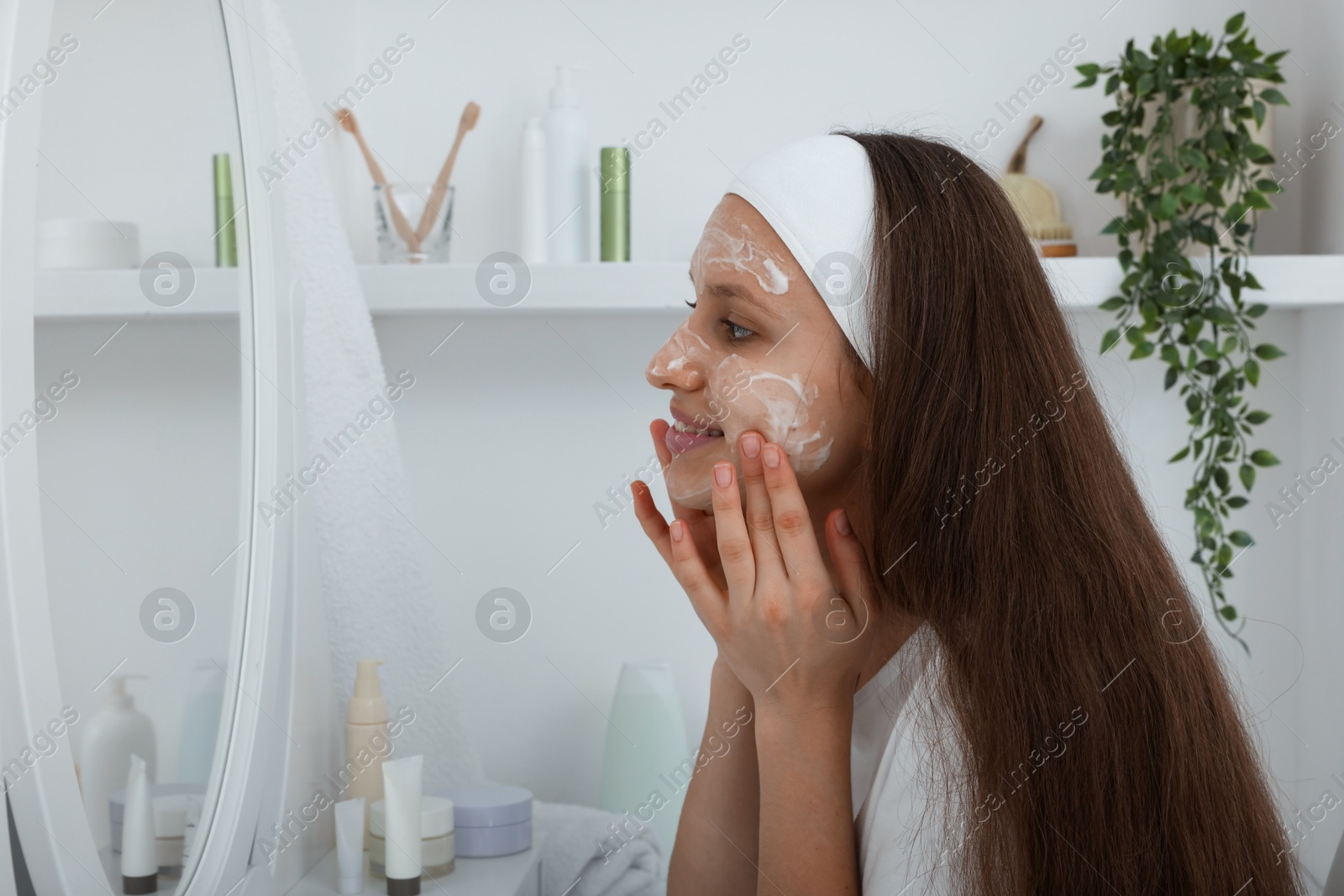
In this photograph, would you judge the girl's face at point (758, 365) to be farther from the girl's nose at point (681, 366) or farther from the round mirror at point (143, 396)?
the round mirror at point (143, 396)

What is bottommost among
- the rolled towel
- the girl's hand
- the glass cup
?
the rolled towel

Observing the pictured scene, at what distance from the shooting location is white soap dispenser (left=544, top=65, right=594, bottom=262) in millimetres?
1263

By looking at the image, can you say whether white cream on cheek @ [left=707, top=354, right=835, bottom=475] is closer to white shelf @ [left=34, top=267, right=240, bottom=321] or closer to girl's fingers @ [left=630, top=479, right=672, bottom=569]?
girl's fingers @ [left=630, top=479, right=672, bottom=569]

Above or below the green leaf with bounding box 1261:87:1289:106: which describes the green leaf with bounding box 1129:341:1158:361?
below

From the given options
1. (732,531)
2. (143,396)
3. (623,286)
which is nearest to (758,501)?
(732,531)

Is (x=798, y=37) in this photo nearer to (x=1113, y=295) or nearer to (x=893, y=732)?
(x=1113, y=295)

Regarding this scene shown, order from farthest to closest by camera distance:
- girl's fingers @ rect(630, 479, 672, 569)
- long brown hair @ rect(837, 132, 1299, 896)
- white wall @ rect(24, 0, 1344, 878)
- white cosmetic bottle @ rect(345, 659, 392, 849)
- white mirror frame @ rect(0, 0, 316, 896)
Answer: white wall @ rect(24, 0, 1344, 878), white cosmetic bottle @ rect(345, 659, 392, 849), girl's fingers @ rect(630, 479, 672, 569), long brown hair @ rect(837, 132, 1299, 896), white mirror frame @ rect(0, 0, 316, 896)

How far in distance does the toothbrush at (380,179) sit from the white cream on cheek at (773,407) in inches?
26.7

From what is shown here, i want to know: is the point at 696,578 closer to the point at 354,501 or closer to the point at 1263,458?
the point at 354,501

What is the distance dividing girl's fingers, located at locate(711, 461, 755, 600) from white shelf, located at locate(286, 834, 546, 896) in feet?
1.40

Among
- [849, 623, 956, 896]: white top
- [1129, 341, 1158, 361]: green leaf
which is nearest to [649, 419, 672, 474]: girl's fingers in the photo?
[849, 623, 956, 896]: white top

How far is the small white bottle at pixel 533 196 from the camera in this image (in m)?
1.25

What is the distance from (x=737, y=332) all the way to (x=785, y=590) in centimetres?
19

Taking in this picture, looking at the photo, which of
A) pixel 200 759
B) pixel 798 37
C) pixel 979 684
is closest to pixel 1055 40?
pixel 798 37
